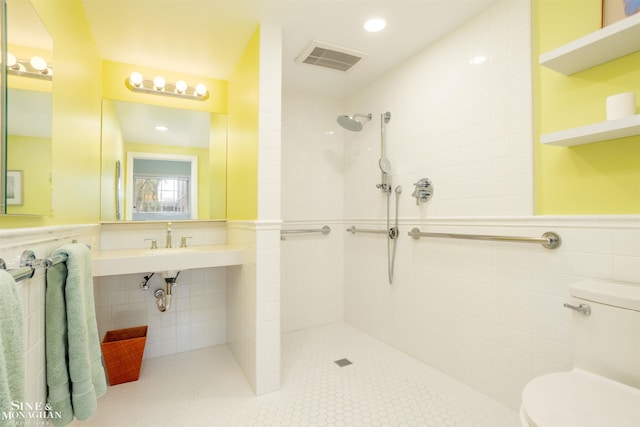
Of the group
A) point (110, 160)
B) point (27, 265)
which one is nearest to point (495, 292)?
point (27, 265)

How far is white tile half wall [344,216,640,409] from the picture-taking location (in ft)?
4.56

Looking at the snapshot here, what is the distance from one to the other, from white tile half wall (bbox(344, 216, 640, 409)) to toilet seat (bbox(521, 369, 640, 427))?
388 millimetres

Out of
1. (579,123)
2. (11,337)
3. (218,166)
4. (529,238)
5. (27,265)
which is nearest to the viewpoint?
(11,337)

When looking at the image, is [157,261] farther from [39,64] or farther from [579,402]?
[579,402]

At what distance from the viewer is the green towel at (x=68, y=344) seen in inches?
43.2

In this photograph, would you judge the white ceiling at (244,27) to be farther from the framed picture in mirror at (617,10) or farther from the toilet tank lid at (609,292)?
the toilet tank lid at (609,292)

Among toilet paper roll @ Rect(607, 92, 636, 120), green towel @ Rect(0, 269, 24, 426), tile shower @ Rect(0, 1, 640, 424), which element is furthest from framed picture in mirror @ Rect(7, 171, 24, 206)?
toilet paper roll @ Rect(607, 92, 636, 120)

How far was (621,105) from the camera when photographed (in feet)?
4.01

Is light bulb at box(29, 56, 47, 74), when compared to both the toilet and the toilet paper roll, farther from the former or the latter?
the toilet paper roll

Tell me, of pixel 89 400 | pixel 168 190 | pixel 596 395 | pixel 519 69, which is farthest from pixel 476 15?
pixel 89 400

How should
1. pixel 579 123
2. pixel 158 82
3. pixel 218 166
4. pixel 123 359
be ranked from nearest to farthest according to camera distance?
pixel 579 123, pixel 123 359, pixel 158 82, pixel 218 166

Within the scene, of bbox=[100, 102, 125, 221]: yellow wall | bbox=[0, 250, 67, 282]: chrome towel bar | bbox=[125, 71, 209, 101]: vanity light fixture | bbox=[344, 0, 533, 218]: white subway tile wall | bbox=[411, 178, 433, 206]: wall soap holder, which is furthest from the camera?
bbox=[125, 71, 209, 101]: vanity light fixture

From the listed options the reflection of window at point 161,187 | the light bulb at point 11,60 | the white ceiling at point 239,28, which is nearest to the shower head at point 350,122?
the white ceiling at point 239,28

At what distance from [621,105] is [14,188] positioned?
7.18ft
